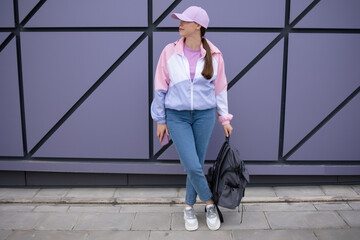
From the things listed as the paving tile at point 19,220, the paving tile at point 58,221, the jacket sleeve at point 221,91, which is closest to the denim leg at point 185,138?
the jacket sleeve at point 221,91

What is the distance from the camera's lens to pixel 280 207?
3.62 metres

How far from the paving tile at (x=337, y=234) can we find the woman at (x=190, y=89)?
42.0 inches

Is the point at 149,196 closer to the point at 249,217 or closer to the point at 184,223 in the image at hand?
the point at 184,223

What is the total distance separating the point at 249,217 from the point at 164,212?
85 cm

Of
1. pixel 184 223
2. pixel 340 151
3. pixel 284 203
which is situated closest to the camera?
pixel 184 223

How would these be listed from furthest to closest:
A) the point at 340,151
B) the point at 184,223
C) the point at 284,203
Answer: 1. the point at 340,151
2. the point at 284,203
3. the point at 184,223

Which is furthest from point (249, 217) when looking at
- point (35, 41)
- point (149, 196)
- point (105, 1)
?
point (35, 41)

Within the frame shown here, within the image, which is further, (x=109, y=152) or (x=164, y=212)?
(x=109, y=152)

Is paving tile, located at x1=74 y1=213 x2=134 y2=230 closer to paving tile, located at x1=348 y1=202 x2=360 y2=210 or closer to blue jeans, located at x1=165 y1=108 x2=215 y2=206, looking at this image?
blue jeans, located at x1=165 y1=108 x2=215 y2=206

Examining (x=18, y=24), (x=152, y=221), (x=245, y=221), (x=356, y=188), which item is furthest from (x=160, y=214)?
(x=18, y=24)

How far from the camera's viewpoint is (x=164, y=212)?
3555 mm

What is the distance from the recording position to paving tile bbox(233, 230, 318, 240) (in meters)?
3.06

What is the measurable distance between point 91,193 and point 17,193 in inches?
33.5

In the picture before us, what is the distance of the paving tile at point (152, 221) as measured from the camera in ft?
10.7
